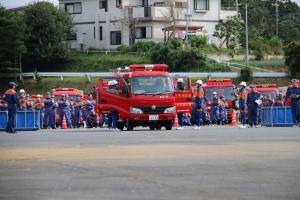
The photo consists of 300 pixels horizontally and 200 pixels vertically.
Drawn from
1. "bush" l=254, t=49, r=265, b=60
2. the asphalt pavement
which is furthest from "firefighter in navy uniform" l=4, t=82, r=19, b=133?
"bush" l=254, t=49, r=265, b=60

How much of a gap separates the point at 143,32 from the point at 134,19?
6.43ft

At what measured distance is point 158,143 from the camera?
23.5 meters

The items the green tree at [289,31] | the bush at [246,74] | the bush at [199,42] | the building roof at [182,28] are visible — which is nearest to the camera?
the bush at [246,74]

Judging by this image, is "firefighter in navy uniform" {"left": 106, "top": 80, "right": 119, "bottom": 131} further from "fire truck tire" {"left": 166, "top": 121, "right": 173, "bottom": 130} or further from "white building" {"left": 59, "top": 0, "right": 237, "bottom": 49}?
"white building" {"left": 59, "top": 0, "right": 237, "bottom": 49}

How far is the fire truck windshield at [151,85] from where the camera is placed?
1382 inches

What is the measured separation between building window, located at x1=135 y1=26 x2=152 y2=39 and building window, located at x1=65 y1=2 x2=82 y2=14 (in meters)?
7.36

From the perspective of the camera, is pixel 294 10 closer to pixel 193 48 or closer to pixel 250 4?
pixel 250 4

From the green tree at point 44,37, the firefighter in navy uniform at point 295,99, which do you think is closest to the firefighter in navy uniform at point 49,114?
the firefighter in navy uniform at point 295,99

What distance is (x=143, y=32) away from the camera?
3403 inches

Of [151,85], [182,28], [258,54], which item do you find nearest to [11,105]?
[151,85]

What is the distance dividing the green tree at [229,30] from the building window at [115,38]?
8.45 meters

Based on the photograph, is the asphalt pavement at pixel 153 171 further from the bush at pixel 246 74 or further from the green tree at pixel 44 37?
the green tree at pixel 44 37

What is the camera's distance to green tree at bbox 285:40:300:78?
242 ft

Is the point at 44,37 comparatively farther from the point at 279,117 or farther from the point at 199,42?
the point at 279,117
